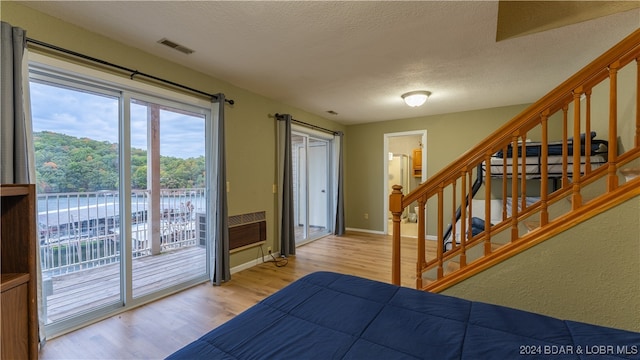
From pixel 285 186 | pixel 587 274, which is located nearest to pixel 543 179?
pixel 587 274

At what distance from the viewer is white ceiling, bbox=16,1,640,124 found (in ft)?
6.05

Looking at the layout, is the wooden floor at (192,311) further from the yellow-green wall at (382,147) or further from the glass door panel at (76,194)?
the yellow-green wall at (382,147)

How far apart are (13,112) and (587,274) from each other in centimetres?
353

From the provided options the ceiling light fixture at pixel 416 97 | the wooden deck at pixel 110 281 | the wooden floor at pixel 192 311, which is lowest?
the wooden floor at pixel 192 311

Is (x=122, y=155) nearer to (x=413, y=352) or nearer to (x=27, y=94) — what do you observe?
(x=27, y=94)

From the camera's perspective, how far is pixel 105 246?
283cm

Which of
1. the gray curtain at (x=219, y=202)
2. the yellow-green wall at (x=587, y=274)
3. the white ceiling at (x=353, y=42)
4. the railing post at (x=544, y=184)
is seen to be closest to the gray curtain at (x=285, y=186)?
the white ceiling at (x=353, y=42)

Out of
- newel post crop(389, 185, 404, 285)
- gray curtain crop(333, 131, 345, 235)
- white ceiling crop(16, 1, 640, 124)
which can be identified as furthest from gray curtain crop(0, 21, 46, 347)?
gray curtain crop(333, 131, 345, 235)

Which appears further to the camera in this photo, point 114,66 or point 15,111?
point 114,66

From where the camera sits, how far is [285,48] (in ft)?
7.84

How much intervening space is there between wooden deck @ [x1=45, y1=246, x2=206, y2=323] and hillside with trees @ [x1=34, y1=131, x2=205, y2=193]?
0.88m

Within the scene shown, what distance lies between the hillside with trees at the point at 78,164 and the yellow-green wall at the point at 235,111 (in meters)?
0.74

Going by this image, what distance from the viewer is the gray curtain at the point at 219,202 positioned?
3.00 meters

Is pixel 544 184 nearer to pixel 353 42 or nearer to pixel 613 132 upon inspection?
pixel 613 132
